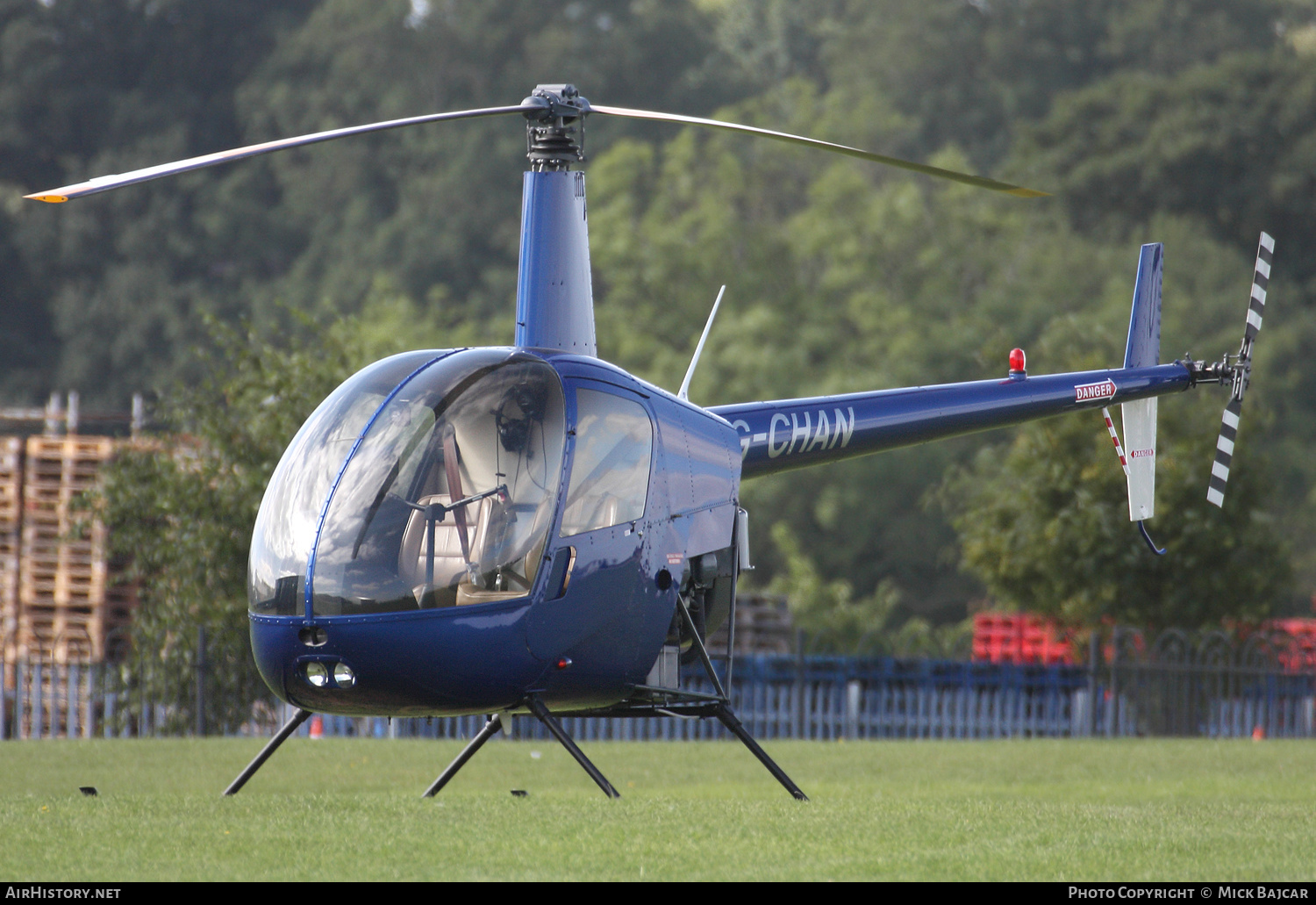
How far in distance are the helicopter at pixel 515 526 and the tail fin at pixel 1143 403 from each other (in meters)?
3.68

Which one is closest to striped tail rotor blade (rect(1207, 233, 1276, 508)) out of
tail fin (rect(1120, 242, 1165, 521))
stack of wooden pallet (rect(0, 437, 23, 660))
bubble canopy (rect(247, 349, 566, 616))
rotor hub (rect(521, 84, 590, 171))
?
tail fin (rect(1120, 242, 1165, 521))

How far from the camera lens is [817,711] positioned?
16438 mm

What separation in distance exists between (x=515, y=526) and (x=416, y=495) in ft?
1.33

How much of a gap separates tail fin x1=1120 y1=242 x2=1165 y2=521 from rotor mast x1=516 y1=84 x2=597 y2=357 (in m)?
4.30

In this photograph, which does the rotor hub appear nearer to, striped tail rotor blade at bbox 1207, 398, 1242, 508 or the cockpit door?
the cockpit door

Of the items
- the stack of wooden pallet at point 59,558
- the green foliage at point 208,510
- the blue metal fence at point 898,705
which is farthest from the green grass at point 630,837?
the stack of wooden pallet at point 59,558

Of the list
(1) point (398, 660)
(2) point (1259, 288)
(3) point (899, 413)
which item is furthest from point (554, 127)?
(2) point (1259, 288)

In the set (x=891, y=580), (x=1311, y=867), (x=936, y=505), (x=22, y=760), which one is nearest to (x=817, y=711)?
(x=22, y=760)

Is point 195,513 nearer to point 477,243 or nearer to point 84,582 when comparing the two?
point 84,582

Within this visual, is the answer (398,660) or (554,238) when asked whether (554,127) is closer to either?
(554,238)

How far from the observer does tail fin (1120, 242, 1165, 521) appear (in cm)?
1041

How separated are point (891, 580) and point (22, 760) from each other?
27.7m

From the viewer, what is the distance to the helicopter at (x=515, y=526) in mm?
6152

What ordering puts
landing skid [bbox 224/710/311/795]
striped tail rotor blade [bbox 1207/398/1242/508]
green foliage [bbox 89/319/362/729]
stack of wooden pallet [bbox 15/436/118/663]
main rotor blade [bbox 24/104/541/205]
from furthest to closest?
stack of wooden pallet [bbox 15/436/118/663] → green foliage [bbox 89/319/362/729] → striped tail rotor blade [bbox 1207/398/1242/508] → landing skid [bbox 224/710/311/795] → main rotor blade [bbox 24/104/541/205]
